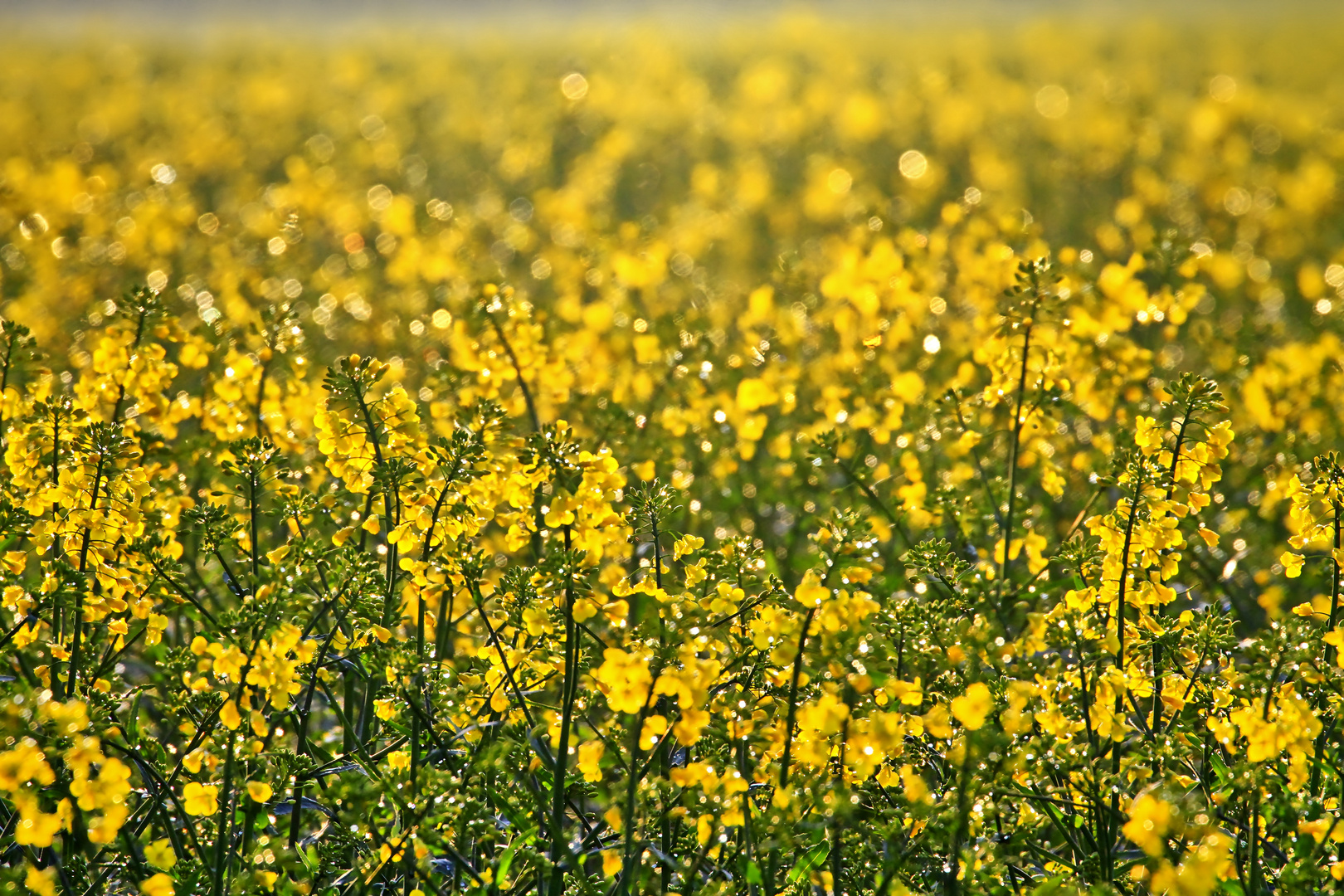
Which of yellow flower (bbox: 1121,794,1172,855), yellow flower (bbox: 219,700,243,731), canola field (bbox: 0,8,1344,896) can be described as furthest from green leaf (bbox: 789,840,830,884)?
yellow flower (bbox: 219,700,243,731)

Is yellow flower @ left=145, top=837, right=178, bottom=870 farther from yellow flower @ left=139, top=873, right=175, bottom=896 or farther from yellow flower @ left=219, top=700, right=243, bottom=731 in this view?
yellow flower @ left=219, top=700, right=243, bottom=731

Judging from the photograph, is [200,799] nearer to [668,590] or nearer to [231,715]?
[231,715]

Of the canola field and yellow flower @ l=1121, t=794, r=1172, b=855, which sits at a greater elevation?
the canola field

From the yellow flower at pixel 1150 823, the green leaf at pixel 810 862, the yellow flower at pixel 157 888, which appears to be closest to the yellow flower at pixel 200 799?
the yellow flower at pixel 157 888

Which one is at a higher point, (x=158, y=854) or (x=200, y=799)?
(x=200, y=799)

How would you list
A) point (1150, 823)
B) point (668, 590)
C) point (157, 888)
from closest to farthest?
point (1150, 823) < point (157, 888) < point (668, 590)

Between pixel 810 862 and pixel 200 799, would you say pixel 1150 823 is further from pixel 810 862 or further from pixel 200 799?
pixel 200 799

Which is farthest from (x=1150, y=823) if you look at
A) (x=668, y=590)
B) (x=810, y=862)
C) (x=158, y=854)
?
(x=668, y=590)

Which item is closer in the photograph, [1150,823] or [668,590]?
[1150,823]

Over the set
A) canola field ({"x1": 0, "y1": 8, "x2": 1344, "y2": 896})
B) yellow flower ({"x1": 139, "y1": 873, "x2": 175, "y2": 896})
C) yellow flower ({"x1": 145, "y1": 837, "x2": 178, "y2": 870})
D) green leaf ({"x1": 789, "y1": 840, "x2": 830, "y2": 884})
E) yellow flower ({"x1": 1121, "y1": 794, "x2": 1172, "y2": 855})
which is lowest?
yellow flower ({"x1": 139, "y1": 873, "x2": 175, "y2": 896})

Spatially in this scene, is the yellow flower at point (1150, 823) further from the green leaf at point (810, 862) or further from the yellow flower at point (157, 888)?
the yellow flower at point (157, 888)

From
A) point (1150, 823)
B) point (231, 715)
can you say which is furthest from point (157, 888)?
point (1150, 823)

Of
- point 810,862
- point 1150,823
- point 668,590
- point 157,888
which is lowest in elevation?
point 157,888

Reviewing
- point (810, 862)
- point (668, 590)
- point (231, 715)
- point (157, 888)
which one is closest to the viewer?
point (157, 888)
